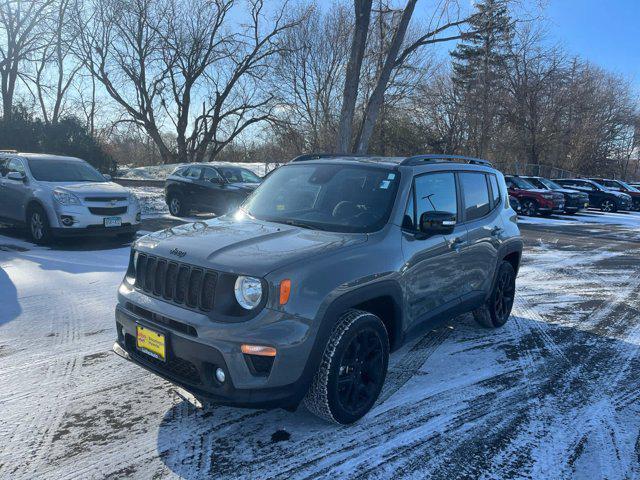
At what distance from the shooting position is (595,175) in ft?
149

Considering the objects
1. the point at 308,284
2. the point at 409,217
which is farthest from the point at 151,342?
the point at 409,217

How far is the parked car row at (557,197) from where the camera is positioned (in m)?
20.3

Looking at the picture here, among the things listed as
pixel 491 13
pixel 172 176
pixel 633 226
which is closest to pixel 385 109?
pixel 491 13

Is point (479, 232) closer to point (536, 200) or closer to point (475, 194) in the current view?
point (475, 194)

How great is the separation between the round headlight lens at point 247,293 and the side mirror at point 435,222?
1550 millimetres

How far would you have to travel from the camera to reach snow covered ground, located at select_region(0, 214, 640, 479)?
2.88 meters

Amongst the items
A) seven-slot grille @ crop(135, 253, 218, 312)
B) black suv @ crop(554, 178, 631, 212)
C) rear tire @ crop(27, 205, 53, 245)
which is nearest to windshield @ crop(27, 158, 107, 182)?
rear tire @ crop(27, 205, 53, 245)

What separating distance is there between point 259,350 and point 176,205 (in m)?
12.4

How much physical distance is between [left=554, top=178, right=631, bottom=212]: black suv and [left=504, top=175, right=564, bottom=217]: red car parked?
20.7 feet

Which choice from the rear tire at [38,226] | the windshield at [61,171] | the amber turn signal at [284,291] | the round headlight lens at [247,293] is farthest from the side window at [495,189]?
the windshield at [61,171]

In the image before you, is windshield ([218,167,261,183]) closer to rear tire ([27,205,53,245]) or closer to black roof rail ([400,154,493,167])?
rear tire ([27,205,53,245])

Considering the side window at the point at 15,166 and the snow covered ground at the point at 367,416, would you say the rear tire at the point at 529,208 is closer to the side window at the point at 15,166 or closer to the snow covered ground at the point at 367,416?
the snow covered ground at the point at 367,416

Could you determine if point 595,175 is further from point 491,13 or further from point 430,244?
point 430,244

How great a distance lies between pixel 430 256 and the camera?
396 cm
